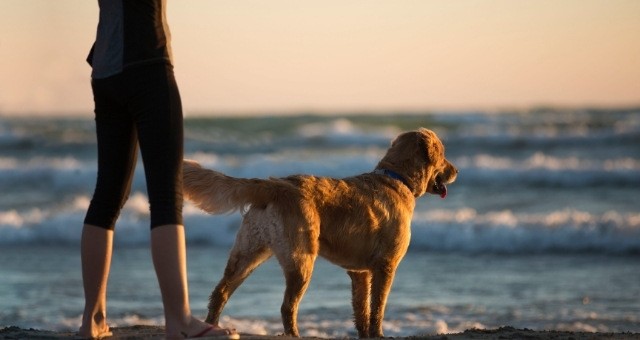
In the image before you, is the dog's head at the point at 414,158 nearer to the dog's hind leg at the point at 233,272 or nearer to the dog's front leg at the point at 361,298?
the dog's front leg at the point at 361,298

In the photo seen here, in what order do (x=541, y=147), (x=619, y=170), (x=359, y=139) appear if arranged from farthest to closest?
(x=359, y=139) → (x=541, y=147) → (x=619, y=170)

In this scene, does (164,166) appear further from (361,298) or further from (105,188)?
(361,298)

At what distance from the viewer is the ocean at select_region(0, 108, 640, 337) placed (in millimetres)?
7855

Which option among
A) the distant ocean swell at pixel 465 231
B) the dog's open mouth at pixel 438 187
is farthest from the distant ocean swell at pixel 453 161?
the dog's open mouth at pixel 438 187

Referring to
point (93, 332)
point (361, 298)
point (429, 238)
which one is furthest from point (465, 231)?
point (93, 332)

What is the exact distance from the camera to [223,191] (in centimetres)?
501

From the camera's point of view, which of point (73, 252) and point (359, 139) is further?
point (359, 139)

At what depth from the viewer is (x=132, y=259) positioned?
1114 centimetres

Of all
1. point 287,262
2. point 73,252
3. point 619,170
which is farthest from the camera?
point 619,170

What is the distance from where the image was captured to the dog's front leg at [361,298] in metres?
5.71

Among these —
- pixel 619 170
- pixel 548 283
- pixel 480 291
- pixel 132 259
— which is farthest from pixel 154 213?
pixel 619 170

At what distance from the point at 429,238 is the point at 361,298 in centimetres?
656

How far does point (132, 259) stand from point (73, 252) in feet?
3.87

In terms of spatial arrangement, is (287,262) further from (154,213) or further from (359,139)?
(359,139)
